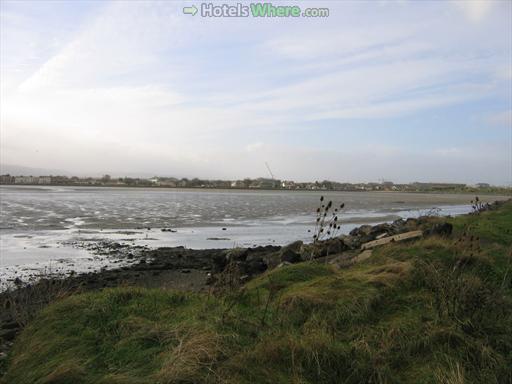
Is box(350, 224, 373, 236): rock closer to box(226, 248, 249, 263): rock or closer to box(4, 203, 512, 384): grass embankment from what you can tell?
box(226, 248, 249, 263): rock

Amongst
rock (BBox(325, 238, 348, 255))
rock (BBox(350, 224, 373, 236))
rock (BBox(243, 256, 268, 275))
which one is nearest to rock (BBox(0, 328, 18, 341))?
rock (BBox(243, 256, 268, 275))

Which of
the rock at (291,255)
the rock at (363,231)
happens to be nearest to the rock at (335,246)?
the rock at (291,255)

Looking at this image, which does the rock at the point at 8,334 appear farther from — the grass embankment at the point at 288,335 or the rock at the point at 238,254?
the rock at the point at 238,254

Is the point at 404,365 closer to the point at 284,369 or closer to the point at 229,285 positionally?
the point at 284,369

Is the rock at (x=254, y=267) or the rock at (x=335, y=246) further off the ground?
the rock at (x=335, y=246)

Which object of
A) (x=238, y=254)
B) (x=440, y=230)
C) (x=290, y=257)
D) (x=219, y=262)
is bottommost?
A: (x=219, y=262)

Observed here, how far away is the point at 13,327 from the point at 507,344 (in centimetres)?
601

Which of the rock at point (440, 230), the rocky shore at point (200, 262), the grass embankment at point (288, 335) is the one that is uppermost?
the rock at point (440, 230)

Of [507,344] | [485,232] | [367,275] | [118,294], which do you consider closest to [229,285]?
[118,294]

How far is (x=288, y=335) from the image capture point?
14.4 feet

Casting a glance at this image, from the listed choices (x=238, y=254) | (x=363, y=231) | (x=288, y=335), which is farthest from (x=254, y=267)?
(x=288, y=335)

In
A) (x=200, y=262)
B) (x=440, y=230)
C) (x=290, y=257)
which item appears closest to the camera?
(x=440, y=230)

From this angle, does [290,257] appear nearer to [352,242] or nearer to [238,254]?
[238,254]

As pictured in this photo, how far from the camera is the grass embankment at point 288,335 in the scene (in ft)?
12.6
